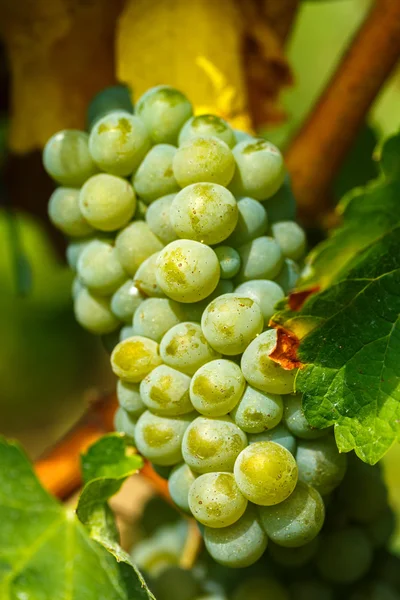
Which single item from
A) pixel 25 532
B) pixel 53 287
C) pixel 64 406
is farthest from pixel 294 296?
pixel 64 406

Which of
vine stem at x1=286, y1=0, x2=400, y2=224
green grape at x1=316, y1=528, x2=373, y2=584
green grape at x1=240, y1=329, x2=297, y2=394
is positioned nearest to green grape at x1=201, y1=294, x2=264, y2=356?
green grape at x1=240, y1=329, x2=297, y2=394

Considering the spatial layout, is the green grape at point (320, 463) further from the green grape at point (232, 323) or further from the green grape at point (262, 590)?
the green grape at point (262, 590)

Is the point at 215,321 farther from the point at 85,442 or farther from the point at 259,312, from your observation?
the point at 85,442

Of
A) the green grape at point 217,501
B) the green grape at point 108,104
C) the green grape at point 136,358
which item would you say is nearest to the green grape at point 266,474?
the green grape at point 217,501

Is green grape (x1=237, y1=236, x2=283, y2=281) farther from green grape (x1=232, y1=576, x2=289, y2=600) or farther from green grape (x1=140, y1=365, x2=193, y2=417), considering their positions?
green grape (x1=232, y1=576, x2=289, y2=600)

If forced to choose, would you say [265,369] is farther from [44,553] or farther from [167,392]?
[44,553]

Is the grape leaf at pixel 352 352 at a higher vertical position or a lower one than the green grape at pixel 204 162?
lower
